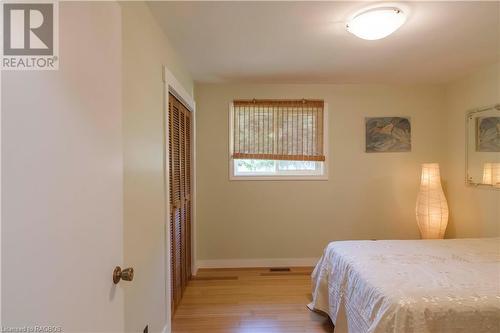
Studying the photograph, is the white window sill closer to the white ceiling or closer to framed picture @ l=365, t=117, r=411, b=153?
framed picture @ l=365, t=117, r=411, b=153

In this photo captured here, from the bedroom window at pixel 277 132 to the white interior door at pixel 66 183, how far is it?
96.5 inches

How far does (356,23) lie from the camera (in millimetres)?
1761

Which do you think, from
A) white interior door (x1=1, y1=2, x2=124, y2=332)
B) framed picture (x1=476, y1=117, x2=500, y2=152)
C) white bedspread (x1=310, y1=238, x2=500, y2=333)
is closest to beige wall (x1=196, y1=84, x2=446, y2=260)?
framed picture (x1=476, y1=117, x2=500, y2=152)

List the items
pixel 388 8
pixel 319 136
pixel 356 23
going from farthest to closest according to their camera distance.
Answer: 1. pixel 319 136
2. pixel 356 23
3. pixel 388 8

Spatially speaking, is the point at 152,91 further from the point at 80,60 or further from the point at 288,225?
the point at 288,225

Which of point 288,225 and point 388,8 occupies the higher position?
point 388,8

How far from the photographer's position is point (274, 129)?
342 centimetres

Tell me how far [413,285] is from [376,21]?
1.60 metres

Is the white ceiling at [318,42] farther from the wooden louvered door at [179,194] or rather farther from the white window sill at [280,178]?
the white window sill at [280,178]

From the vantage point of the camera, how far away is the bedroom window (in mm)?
3414

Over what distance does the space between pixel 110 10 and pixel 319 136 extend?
2.86m

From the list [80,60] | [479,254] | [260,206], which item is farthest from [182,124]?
[479,254]

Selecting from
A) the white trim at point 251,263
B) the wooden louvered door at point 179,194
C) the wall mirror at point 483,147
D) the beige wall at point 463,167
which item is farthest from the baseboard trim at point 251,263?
the wall mirror at point 483,147

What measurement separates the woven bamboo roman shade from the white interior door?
96.6 inches
